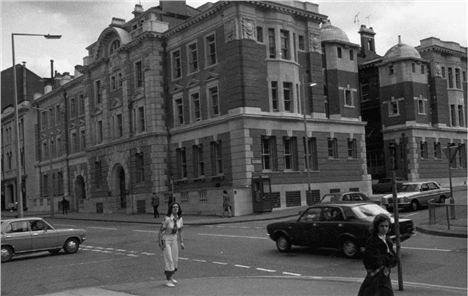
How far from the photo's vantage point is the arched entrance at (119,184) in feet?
165

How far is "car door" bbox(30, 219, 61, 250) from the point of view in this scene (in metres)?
18.8

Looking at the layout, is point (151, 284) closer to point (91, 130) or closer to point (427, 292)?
point (427, 292)

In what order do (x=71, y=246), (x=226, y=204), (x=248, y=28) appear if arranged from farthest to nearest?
(x=248, y=28) → (x=226, y=204) → (x=71, y=246)

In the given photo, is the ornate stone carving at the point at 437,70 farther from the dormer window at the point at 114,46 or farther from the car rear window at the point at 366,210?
the car rear window at the point at 366,210

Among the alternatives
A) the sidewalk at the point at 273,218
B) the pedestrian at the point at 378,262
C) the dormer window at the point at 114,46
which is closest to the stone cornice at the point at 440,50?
the sidewalk at the point at 273,218

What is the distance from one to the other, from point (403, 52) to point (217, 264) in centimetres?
4232

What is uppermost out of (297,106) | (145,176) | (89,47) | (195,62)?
(89,47)

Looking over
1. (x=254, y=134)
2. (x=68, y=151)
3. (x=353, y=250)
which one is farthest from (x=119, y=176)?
(x=353, y=250)

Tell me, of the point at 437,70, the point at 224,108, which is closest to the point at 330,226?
the point at 224,108

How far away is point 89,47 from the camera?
56281mm

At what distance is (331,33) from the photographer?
46375 millimetres

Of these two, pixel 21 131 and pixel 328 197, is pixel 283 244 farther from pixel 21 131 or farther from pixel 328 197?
pixel 21 131

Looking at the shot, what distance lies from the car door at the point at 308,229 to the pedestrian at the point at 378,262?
8.77m

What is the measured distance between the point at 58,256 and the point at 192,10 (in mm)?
38617
